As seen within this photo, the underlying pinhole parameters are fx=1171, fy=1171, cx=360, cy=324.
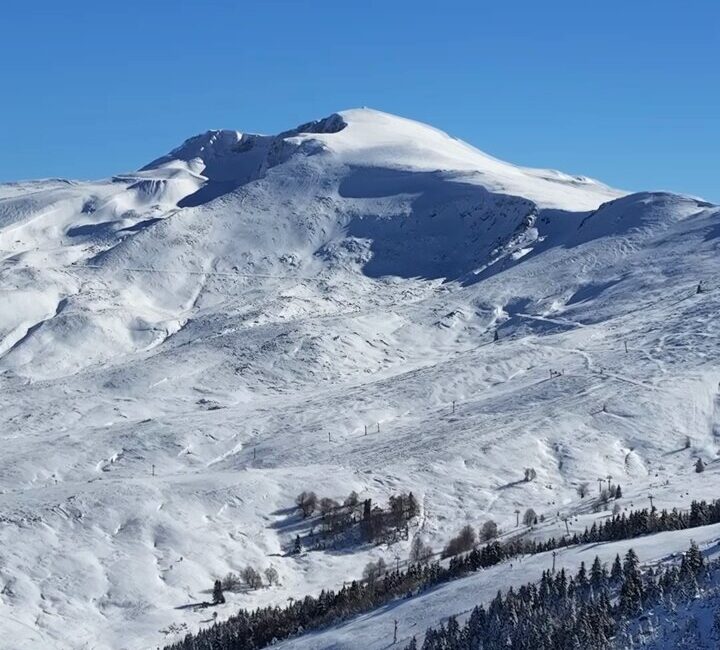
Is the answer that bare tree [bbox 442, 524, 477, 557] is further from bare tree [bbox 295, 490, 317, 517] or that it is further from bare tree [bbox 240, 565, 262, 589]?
bare tree [bbox 295, 490, 317, 517]

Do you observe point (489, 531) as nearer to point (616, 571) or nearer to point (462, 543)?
point (462, 543)

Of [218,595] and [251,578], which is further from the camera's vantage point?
[251,578]

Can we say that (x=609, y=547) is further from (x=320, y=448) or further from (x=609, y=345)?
(x=609, y=345)

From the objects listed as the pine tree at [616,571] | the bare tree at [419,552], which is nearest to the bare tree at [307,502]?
the bare tree at [419,552]

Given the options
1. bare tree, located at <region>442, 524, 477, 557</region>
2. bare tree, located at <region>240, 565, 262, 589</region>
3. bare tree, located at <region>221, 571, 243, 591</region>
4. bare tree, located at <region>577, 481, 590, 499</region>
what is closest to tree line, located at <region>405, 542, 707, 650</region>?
bare tree, located at <region>442, 524, 477, 557</region>

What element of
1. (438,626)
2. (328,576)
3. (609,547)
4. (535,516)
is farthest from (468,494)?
(438,626)

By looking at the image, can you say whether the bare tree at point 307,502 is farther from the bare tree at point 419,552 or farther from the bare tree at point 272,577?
the bare tree at point 272,577

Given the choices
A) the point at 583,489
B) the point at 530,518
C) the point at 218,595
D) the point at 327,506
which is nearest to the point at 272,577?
the point at 218,595
